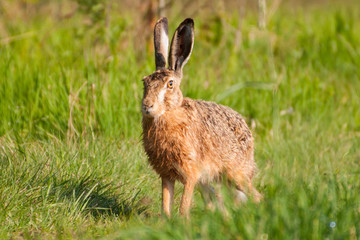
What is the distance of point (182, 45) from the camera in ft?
14.5

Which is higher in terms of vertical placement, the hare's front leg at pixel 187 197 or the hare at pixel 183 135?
the hare at pixel 183 135

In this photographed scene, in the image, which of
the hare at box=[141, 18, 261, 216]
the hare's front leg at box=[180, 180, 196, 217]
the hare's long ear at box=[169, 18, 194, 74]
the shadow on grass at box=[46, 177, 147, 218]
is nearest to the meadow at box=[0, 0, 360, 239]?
the shadow on grass at box=[46, 177, 147, 218]

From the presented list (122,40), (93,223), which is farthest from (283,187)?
(122,40)

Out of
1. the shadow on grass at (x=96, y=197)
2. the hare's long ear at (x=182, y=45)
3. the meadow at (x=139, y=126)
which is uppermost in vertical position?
the hare's long ear at (x=182, y=45)

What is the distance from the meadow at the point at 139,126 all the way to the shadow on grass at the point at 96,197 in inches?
0.4

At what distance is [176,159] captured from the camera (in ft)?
13.5

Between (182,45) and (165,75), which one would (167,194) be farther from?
(182,45)

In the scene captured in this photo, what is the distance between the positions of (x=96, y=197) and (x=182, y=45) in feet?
4.42

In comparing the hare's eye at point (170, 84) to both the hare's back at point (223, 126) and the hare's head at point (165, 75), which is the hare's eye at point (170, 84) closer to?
the hare's head at point (165, 75)

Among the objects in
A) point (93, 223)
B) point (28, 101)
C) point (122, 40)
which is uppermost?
point (122, 40)

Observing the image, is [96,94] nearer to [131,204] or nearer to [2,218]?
[131,204]

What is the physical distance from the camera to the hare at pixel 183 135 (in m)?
4.07

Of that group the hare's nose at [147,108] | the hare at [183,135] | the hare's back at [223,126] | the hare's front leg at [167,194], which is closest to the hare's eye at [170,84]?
the hare at [183,135]

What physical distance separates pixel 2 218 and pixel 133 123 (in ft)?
6.94
